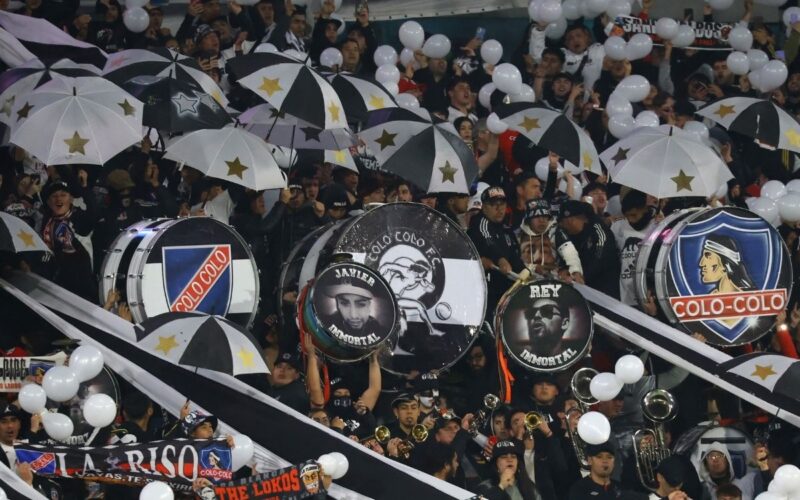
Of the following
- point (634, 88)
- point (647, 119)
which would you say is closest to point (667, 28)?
point (634, 88)

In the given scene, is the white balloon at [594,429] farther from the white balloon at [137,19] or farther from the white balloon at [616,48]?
the white balloon at [137,19]

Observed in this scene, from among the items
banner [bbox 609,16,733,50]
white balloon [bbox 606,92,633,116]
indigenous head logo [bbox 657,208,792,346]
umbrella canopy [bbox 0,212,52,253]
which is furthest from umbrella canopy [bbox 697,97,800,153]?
umbrella canopy [bbox 0,212,52,253]

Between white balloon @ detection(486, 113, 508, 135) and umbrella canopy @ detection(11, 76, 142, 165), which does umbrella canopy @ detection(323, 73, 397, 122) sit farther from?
umbrella canopy @ detection(11, 76, 142, 165)

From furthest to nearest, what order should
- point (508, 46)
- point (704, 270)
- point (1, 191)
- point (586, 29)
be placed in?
point (508, 46) → point (586, 29) → point (704, 270) → point (1, 191)

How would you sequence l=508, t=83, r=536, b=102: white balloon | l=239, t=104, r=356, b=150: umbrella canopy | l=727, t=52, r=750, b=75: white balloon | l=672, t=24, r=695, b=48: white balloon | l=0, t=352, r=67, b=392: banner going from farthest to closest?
l=672, t=24, r=695, b=48: white balloon
l=727, t=52, r=750, b=75: white balloon
l=508, t=83, r=536, b=102: white balloon
l=239, t=104, r=356, b=150: umbrella canopy
l=0, t=352, r=67, b=392: banner

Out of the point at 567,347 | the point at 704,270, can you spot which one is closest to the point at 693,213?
the point at 704,270

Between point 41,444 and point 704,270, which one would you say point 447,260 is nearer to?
point 704,270

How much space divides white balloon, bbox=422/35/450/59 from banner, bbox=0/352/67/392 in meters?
6.08

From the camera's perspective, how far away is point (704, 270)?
50.3ft

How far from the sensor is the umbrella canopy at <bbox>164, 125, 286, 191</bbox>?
14281 mm

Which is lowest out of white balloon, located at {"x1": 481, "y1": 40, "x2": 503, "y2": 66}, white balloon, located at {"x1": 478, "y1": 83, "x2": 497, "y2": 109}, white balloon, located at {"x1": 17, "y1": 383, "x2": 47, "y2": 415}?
white balloon, located at {"x1": 17, "y1": 383, "x2": 47, "y2": 415}

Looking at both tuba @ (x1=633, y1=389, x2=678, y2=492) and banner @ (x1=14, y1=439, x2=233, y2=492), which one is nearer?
banner @ (x1=14, y1=439, x2=233, y2=492)

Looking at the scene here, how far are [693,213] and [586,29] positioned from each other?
3.73 m

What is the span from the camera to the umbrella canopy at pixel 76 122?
13.7 m
